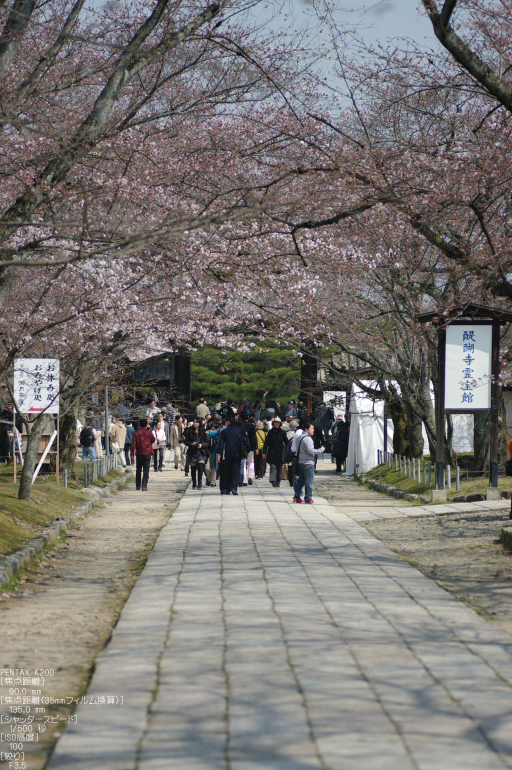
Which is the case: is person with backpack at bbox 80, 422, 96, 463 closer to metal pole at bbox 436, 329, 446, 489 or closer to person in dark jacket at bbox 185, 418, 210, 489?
person in dark jacket at bbox 185, 418, 210, 489

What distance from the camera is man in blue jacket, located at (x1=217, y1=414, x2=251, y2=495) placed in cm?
1781

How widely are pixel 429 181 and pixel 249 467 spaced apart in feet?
33.1

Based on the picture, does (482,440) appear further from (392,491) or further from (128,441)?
(128,441)

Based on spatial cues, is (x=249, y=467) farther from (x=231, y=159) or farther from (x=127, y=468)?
(x=231, y=159)

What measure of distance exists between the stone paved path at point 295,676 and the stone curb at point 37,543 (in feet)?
4.53

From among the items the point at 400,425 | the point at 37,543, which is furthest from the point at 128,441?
the point at 37,543

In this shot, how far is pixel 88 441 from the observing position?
925 inches

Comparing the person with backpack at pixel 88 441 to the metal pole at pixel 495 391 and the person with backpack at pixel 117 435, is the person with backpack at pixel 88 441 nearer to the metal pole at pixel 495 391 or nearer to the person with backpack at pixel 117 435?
the person with backpack at pixel 117 435

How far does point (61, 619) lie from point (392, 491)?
1368 cm

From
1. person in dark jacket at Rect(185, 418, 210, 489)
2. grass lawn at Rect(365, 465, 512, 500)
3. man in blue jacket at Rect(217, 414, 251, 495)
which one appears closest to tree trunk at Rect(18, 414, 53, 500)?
man in blue jacket at Rect(217, 414, 251, 495)

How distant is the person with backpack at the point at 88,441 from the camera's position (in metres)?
23.3

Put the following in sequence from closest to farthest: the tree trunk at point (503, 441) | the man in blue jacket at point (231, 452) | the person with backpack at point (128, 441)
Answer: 1. the man in blue jacket at point (231, 452)
2. the tree trunk at point (503, 441)
3. the person with backpack at point (128, 441)

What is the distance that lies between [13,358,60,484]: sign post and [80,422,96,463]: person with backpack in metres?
8.06

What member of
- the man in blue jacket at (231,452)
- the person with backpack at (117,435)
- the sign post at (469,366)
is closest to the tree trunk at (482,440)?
the sign post at (469,366)
